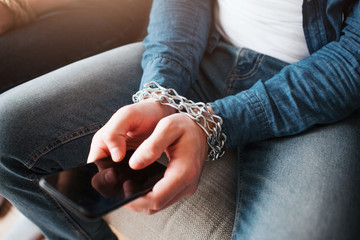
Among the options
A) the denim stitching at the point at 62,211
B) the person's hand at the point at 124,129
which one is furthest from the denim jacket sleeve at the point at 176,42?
the denim stitching at the point at 62,211

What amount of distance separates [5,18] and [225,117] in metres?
0.77

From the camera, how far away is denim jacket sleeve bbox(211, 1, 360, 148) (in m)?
0.53

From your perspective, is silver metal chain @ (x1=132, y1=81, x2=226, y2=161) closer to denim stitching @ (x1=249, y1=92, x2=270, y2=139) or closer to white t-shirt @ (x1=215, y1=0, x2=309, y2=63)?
denim stitching @ (x1=249, y1=92, x2=270, y2=139)

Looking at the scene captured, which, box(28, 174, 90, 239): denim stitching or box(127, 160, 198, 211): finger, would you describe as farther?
box(28, 174, 90, 239): denim stitching

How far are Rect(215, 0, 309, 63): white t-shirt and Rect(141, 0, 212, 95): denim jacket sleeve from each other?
10 centimetres

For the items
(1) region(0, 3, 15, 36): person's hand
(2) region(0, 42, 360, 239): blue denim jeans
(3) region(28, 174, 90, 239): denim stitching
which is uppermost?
(1) region(0, 3, 15, 36): person's hand

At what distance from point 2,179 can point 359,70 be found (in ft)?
2.90

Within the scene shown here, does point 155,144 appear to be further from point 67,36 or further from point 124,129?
point 67,36

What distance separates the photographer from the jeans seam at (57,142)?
54cm

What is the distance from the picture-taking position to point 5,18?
0.75 meters

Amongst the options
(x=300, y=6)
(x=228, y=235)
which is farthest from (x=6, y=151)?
(x=300, y=6)

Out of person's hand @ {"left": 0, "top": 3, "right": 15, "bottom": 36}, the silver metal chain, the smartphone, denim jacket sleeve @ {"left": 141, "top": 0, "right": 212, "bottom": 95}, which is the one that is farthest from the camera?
person's hand @ {"left": 0, "top": 3, "right": 15, "bottom": 36}

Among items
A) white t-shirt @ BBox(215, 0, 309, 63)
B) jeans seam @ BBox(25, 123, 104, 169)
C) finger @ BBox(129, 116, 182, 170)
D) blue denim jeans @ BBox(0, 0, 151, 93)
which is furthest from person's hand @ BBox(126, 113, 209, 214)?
blue denim jeans @ BBox(0, 0, 151, 93)

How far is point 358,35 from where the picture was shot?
0.57 meters
